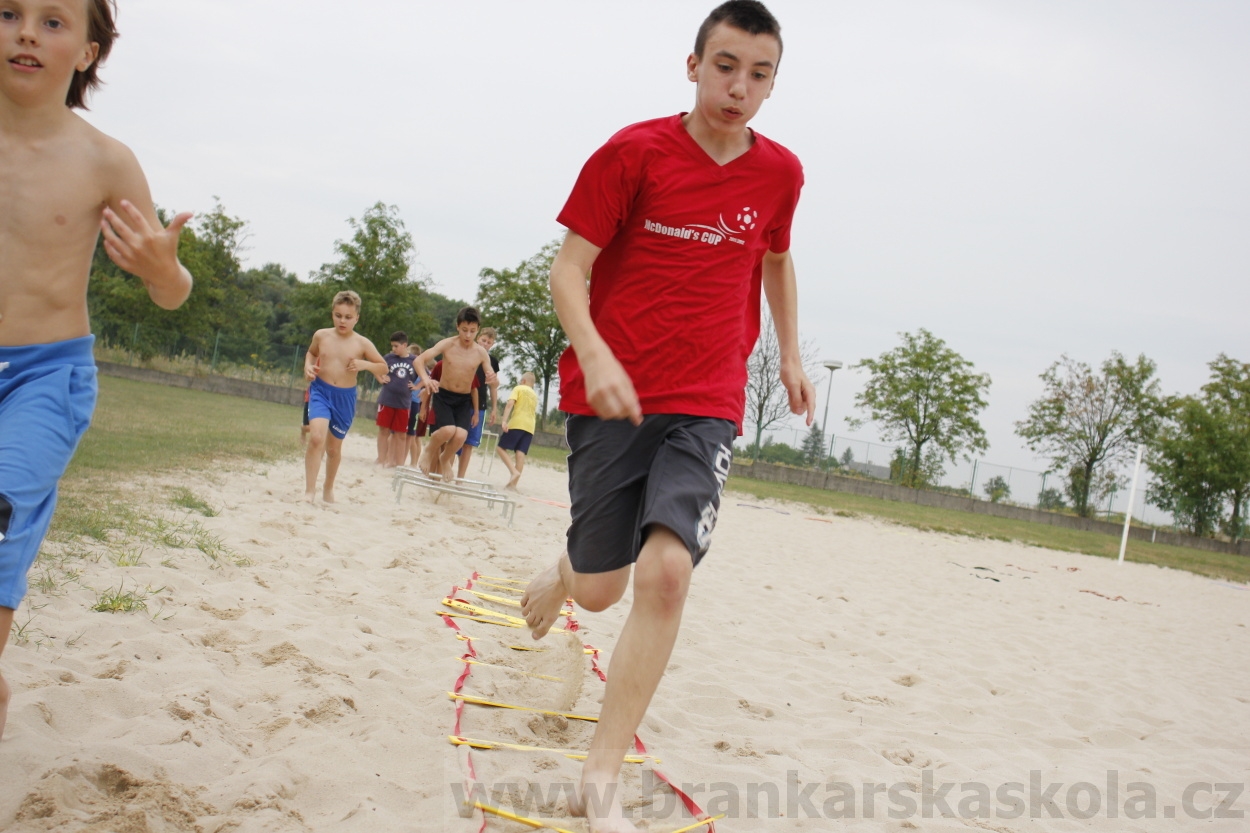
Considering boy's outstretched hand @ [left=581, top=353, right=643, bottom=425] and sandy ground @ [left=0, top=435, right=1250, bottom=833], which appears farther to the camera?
sandy ground @ [left=0, top=435, right=1250, bottom=833]

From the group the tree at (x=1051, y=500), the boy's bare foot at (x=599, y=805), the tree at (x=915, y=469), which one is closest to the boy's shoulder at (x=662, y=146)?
the boy's bare foot at (x=599, y=805)

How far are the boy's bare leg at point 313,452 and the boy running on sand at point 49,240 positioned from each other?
5506mm

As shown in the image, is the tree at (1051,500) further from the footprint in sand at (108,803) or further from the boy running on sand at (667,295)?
the footprint in sand at (108,803)

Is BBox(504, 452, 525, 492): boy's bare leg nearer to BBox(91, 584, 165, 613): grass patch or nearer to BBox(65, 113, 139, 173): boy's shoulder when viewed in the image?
BBox(91, 584, 165, 613): grass patch

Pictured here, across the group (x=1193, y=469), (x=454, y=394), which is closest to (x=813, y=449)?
(x=1193, y=469)

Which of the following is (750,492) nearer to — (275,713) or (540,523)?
(540,523)

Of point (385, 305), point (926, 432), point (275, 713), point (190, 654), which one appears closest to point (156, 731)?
point (275, 713)

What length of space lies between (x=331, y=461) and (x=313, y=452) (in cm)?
27

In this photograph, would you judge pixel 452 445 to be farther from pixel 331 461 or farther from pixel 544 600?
pixel 544 600

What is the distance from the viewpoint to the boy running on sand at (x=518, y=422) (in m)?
13.4

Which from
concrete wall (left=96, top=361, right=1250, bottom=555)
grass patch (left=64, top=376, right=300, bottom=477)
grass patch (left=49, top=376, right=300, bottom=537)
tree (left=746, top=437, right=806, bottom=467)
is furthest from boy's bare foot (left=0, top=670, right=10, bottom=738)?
tree (left=746, top=437, right=806, bottom=467)

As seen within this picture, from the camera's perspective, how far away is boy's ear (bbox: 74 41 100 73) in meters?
2.42

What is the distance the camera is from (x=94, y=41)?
246cm

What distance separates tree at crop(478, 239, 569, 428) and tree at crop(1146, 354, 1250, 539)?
26020 mm
